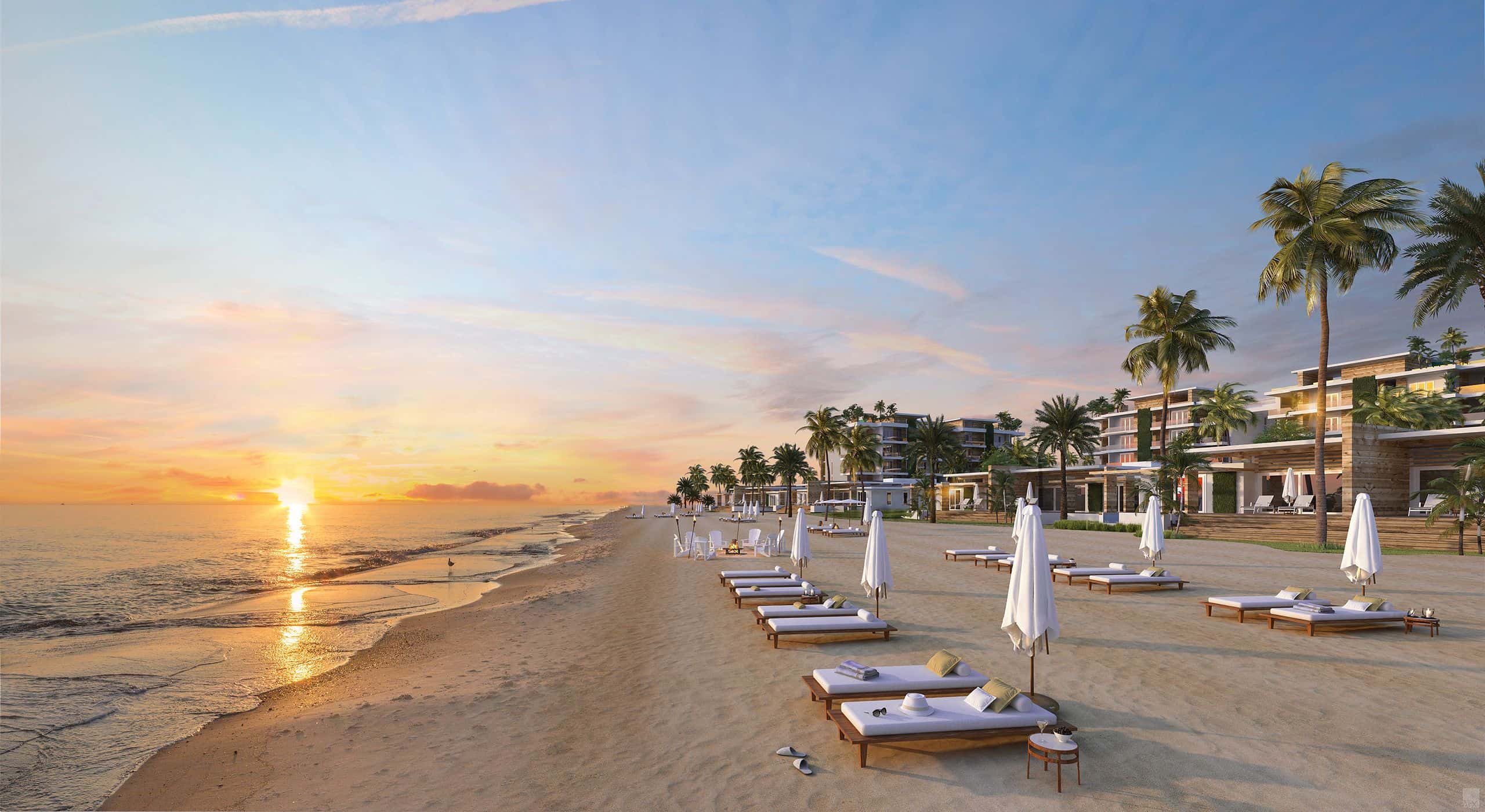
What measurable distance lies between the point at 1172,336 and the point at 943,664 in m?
38.6

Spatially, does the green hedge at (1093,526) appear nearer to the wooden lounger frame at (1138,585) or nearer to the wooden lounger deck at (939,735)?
the wooden lounger frame at (1138,585)

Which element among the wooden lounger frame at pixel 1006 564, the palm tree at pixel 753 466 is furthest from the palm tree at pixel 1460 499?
the palm tree at pixel 753 466

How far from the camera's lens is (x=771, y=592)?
1492 centimetres

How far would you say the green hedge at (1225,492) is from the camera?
1417 inches

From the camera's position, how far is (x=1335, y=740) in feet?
21.9

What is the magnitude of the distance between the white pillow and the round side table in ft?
1.63

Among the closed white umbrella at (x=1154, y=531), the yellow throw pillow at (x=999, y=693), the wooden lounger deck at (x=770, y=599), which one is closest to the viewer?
the yellow throw pillow at (x=999, y=693)

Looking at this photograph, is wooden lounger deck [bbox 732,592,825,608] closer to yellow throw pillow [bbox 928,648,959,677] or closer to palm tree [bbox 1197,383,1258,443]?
yellow throw pillow [bbox 928,648,959,677]

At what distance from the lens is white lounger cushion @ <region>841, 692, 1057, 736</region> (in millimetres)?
6176

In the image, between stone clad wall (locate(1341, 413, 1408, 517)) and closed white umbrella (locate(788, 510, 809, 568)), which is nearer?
closed white umbrella (locate(788, 510, 809, 568))

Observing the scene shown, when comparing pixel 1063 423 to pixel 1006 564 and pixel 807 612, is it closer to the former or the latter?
pixel 1006 564

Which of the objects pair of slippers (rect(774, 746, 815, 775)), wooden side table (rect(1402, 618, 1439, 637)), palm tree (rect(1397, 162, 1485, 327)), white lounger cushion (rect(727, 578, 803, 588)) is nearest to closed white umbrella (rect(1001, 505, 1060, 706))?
pair of slippers (rect(774, 746, 815, 775))

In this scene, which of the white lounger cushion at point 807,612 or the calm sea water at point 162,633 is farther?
the white lounger cushion at point 807,612

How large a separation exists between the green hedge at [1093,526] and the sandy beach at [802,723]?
2209cm
